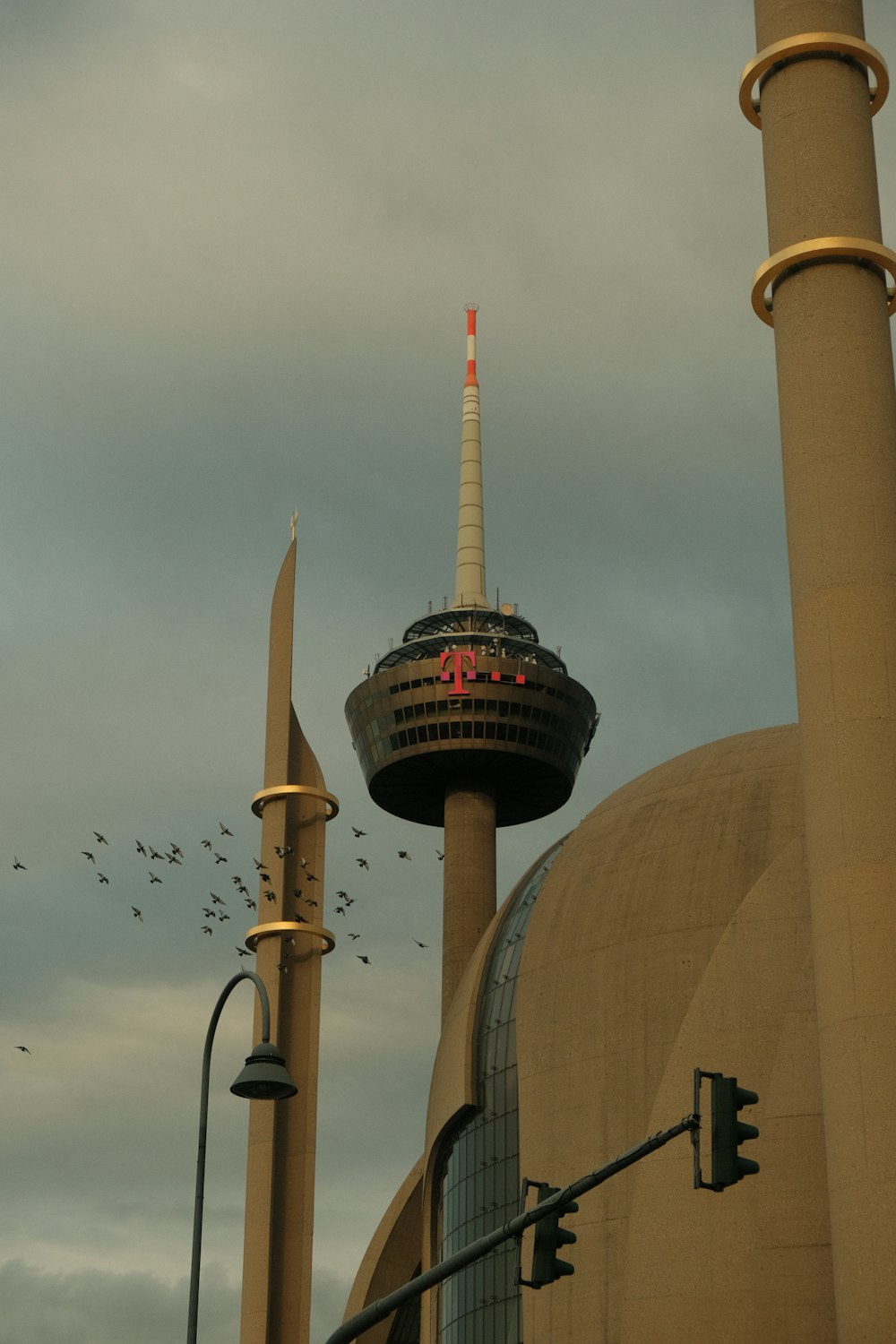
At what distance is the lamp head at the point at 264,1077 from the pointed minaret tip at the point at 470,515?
91622mm

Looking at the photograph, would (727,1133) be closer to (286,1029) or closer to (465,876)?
(286,1029)

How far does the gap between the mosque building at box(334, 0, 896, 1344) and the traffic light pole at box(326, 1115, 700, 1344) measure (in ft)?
37.1

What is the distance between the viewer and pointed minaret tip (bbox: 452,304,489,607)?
121 m

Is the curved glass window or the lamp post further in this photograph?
the curved glass window

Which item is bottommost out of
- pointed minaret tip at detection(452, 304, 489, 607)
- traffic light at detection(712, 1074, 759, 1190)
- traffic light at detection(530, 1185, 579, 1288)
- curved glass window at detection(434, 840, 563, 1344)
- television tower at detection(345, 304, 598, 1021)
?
traffic light at detection(530, 1185, 579, 1288)

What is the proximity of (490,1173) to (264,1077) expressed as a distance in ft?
98.8

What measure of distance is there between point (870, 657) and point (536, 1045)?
21625 mm

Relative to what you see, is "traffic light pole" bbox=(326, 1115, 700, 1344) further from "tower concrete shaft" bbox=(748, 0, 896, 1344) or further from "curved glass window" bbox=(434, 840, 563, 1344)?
"curved glass window" bbox=(434, 840, 563, 1344)

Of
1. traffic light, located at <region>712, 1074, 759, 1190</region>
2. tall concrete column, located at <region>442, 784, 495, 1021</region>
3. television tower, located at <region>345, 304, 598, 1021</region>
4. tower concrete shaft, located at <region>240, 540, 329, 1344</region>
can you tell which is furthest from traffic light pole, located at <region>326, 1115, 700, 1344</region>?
television tower, located at <region>345, 304, 598, 1021</region>

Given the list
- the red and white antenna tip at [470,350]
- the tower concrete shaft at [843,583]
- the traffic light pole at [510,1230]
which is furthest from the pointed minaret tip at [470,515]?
the traffic light pole at [510,1230]

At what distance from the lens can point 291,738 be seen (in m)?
73.0

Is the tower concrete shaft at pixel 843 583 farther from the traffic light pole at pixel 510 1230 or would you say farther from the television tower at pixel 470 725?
the television tower at pixel 470 725

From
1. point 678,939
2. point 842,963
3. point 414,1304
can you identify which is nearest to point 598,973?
point 678,939

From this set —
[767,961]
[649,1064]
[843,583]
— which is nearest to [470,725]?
[649,1064]
